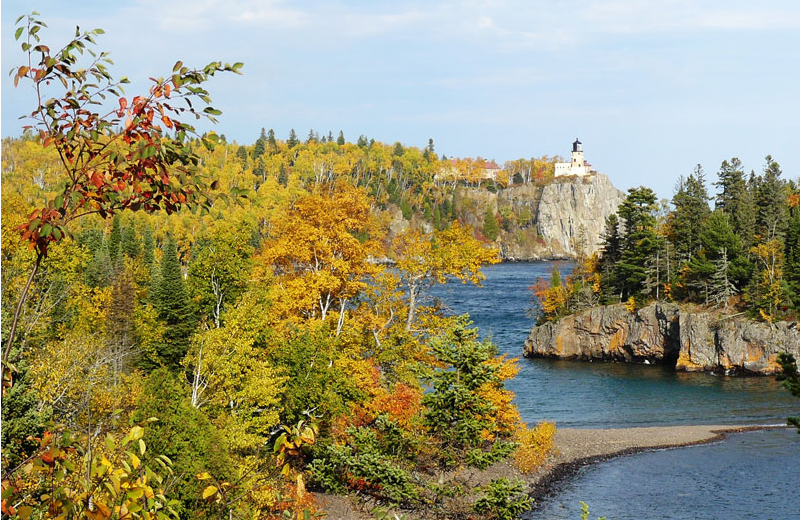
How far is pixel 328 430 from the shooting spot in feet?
95.3

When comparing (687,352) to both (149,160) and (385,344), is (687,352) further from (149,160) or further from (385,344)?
(149,160)

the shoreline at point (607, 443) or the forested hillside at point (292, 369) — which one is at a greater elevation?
the forested hillside at point (292, 369)

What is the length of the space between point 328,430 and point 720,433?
87.6ft

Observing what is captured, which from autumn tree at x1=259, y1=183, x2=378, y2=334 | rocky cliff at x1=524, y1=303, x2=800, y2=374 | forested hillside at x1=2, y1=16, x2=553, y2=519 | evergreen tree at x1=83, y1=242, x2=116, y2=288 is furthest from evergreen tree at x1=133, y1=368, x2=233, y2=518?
rocky cliff at x1=524, y1=303, x2=800, y2=374

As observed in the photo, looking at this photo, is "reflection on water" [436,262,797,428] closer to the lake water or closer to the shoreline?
the lake water

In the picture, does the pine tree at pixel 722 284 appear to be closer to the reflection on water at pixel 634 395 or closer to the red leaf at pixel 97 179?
the reflection on water at pixel 634 395

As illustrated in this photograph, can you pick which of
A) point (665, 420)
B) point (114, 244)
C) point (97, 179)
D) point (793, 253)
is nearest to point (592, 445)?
point (665, 420)

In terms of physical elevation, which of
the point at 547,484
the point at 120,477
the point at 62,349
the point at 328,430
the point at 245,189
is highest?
the point at 245,189

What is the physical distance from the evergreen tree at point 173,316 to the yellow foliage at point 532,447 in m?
16.1

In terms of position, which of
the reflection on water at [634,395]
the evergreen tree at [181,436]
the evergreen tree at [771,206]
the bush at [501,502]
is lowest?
the reflection on water at [634,395]

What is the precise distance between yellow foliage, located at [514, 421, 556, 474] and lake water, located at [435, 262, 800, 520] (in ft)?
7.21

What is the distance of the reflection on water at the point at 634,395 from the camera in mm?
49625

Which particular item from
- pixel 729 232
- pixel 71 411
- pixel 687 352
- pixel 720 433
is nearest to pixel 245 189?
pixel 71 411

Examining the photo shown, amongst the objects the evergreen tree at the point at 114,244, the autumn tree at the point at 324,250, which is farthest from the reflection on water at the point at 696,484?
the evergreen tree at the point at 114,244
